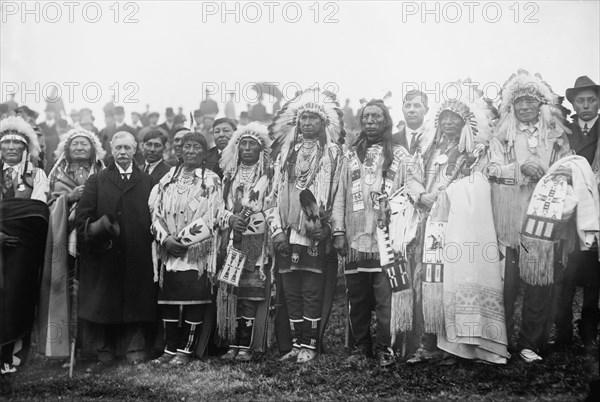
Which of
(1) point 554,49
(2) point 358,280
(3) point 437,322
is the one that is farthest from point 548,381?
(1) point 554,49

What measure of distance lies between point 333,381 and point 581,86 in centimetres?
286

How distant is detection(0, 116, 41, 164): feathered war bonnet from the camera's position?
19.2ft

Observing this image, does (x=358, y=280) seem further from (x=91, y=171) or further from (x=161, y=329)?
(x=91, y=171)

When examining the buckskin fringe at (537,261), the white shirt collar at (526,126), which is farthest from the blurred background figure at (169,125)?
the buckskin fringe at (537,261)

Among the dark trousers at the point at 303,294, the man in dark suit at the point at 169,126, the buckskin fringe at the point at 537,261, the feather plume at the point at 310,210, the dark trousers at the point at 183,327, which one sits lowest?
the dark trousers at the point at 183,327

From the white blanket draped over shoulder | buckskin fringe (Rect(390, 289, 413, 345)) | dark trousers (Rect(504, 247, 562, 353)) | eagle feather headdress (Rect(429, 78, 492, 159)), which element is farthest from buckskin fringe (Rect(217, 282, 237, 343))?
dark trousers (Rect(504, 247, 562, 353))

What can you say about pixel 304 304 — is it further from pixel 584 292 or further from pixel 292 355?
pixel 584 292

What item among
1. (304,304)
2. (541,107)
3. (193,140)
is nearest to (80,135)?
(193,140)

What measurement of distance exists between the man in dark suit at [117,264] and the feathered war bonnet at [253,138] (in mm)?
658

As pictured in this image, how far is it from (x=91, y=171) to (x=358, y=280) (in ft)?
7.49

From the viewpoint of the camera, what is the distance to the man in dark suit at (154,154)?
18.7ft

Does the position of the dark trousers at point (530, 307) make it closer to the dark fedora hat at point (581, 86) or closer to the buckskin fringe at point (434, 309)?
the buckskin fringe at point (434, 309)

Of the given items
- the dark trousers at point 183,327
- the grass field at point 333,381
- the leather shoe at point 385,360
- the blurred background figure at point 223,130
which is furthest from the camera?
the blurred background figure at point 223,130

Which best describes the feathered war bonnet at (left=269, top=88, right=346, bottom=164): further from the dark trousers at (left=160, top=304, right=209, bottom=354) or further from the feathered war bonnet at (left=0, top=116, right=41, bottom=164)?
the feathered war bonnet at (left=0, top=116, right=41, bottom=164)
